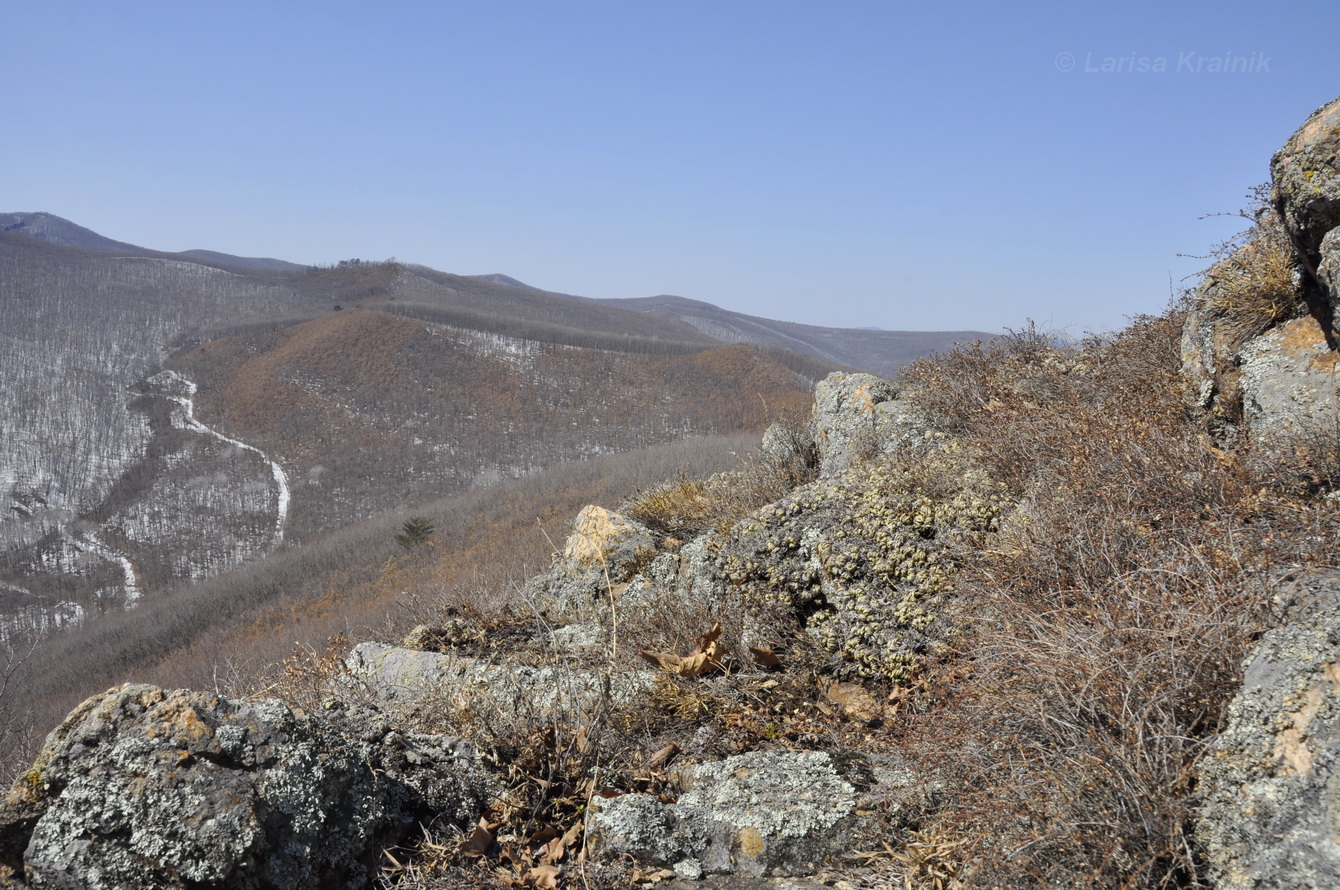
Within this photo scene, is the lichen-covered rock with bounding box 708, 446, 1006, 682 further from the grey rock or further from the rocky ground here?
the grey rock

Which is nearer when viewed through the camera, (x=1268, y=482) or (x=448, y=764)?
(x=448, y=764)

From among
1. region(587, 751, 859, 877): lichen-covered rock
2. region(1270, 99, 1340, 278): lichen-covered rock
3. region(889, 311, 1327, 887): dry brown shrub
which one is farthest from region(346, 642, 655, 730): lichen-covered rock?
region(1270, 99, 1340, 278): lichen-covered rock

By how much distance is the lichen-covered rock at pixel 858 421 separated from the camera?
577 cm

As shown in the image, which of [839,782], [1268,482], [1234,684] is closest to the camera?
[1234,684]

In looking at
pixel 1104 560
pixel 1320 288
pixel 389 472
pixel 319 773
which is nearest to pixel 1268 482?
pixel 1104 560

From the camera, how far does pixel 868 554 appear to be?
397 cm

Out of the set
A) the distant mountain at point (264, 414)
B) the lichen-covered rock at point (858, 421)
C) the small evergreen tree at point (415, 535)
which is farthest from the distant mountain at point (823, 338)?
the lichen-covered rock at point (858, 421)

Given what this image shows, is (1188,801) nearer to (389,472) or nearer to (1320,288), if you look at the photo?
(1320,288)

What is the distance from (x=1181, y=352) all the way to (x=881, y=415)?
2078 millimetres

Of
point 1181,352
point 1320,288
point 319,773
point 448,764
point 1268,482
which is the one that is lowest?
point 448,764

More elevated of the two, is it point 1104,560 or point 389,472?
point 1104,560

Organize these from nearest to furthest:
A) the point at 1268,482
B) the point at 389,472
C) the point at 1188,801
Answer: the point at 1188,801 < the point at 1268,482 < the point at 389,472

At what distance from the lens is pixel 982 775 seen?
2.31 metres

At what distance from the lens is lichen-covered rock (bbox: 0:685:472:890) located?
6.88 feet
